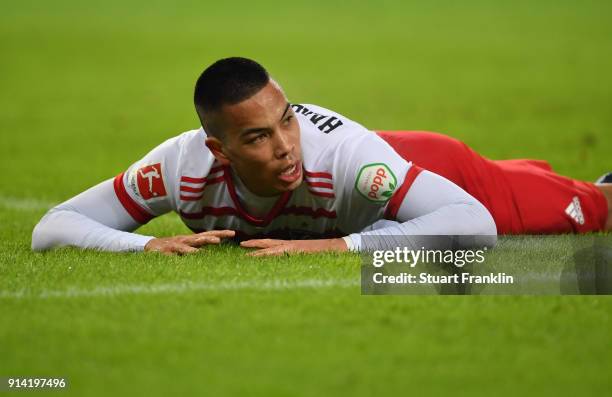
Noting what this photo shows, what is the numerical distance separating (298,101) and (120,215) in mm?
7635

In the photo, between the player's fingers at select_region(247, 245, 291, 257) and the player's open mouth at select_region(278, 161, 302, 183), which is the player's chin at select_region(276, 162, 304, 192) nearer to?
the player's open mouth at select_region(278, 161, 302, 183)

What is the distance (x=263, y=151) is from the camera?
224 inches

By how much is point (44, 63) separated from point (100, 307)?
45.5ft

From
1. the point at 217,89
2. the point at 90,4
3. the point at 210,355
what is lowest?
the point at 210,355

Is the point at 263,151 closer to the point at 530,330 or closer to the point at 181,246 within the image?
the point at 181,246

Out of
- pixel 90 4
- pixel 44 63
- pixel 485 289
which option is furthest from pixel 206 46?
pixel 485 289

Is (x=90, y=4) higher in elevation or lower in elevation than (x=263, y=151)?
higher

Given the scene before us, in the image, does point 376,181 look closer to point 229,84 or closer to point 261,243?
point 261,243

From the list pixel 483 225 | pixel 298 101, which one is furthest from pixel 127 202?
pixel 298 101

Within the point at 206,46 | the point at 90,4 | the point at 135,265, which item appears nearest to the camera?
the point at 135,265

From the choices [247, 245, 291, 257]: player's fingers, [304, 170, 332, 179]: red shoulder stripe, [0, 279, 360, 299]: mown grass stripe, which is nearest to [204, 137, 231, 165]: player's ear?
[304, 170, 332, 179]: red shoulder stripe

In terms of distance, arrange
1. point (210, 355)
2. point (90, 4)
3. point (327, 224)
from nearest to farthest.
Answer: point (210, 355) → point (327, 224) → point (90, 4)

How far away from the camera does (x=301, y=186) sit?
5.99 metres

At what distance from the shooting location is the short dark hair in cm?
565
